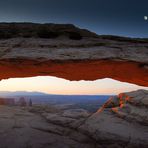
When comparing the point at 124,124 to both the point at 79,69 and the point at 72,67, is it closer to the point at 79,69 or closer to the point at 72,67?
the point at 79,69

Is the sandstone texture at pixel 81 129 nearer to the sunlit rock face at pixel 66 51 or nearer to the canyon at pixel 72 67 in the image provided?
the canyon at pixel 72 67

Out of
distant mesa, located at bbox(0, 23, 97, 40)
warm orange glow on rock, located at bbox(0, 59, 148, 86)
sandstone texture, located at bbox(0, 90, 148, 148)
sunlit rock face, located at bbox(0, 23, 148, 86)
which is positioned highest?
distant mesa, located at bbox(0, 23, 97, 40)

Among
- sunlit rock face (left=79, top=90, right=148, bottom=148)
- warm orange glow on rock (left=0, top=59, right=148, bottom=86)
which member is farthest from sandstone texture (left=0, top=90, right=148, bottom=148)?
warm orange glow on rock (left=0, top=59, right=148, bottom=86)

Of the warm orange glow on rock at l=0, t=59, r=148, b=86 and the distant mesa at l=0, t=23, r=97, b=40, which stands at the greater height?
the distant mesa at l=0, t=23, r=97, b=40

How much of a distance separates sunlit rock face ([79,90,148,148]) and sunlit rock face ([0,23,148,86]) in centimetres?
287

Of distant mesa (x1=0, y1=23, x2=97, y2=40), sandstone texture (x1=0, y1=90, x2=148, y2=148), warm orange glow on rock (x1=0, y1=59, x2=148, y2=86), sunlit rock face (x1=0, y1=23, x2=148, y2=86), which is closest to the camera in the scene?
sunlit rock face (x1=0, y1=23, x2=148, y2=86)

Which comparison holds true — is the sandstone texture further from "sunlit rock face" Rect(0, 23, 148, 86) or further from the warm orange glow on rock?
"sunlit rock face" Rect(0, 23, 148, 86)

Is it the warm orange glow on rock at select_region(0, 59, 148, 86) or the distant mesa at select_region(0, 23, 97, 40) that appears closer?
the warm orange glow on rock at select_region(0, 59, 148, 86)

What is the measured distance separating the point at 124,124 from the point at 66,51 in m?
6.52

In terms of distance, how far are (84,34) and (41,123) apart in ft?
23.0

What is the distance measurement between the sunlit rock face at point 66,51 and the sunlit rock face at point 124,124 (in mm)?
2870

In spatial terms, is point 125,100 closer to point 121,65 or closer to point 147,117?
point 147,117

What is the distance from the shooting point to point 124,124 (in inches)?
586

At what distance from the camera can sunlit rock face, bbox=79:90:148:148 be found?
13.0 m
